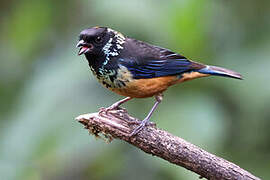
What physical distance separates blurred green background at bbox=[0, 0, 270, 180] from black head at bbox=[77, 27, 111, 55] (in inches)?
25.8

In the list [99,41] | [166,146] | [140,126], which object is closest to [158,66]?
[99,41]

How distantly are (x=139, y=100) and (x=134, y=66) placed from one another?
0.64 m

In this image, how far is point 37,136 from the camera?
613 cm

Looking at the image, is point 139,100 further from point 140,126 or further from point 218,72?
point 140,126

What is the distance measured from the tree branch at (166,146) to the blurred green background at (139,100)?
602 millimetres

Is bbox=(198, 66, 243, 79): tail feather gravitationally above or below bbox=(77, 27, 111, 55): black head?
below

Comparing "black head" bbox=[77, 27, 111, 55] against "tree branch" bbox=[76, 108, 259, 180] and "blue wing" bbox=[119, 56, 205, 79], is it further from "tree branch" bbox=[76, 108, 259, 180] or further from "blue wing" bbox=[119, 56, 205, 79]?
"tree branch" bbox=[76, 108, 259, 180]

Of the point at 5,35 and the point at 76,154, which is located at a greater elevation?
the point at 5,35

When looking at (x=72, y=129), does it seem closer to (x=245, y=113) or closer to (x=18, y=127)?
(x=18, y=127)

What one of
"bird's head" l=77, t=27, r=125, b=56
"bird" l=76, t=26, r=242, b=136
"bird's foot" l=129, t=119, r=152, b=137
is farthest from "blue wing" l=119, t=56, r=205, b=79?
"bird's foot" l=129, t=119, r=152, b=137

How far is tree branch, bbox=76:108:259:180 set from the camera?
5059 mm

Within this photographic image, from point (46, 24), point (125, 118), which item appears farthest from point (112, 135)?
point (46, 24)

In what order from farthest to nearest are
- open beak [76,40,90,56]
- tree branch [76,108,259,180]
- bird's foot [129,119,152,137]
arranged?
open beak [76,40,90,56], bird's foot [129,119,152,137], tree branch [76,108,259,180]

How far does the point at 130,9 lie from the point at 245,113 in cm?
178
